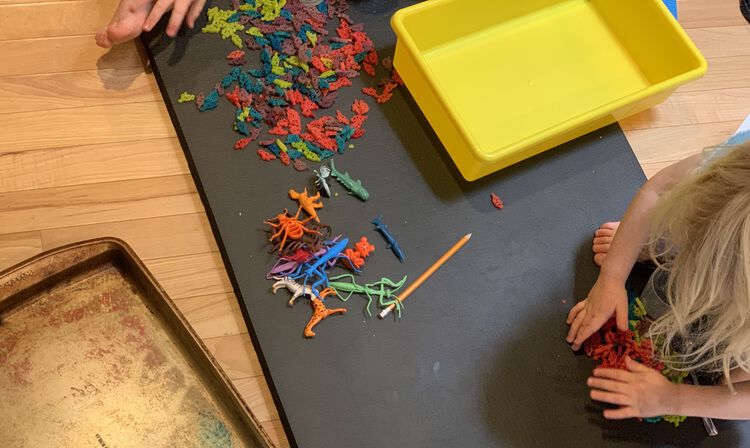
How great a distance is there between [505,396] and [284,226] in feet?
1.21

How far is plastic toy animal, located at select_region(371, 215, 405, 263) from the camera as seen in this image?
93 cm

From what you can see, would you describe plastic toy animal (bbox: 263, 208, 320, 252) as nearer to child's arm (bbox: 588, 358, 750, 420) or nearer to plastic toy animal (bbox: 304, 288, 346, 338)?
plastic toy animal (bbox: 304, 288, 346, 338)

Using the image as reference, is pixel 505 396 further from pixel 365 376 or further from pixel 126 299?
pixel 126 299

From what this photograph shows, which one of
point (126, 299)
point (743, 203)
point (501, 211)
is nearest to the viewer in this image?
point (743, 203)

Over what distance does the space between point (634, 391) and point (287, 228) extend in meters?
0.49

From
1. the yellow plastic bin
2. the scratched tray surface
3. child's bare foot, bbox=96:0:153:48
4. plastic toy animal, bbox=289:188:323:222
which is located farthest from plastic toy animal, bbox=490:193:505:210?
child's bare foot, bbox=96:0:153:48

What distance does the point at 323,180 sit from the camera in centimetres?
94

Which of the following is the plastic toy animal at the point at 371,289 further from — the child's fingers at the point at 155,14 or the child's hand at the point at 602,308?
the child's fingers at the point at 155,14

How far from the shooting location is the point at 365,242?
921 millimetres

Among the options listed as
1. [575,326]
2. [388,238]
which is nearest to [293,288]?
[388,238]

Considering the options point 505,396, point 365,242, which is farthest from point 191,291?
point 505,396

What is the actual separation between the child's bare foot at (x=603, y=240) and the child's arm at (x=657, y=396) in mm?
159

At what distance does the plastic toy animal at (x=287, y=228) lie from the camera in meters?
0.90

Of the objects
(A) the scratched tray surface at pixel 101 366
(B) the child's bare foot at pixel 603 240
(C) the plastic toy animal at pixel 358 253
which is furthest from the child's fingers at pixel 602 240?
(A) the scratched tray surface at pixel 101 366
